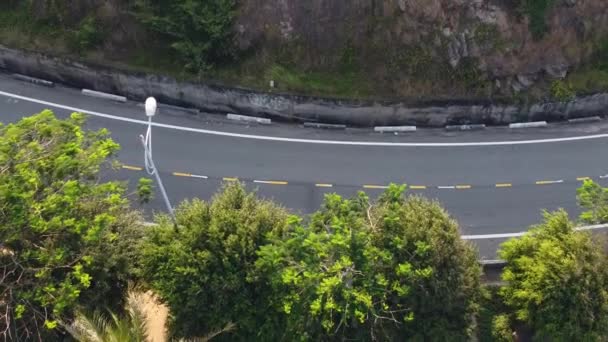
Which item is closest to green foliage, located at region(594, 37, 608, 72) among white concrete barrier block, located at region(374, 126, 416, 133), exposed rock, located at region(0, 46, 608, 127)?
exposed rock, located at region(0, 46, 608, 127)

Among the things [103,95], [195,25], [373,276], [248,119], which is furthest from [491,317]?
[103,95]

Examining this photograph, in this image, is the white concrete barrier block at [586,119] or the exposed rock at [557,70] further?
the white concrete barrier block at [586,119]

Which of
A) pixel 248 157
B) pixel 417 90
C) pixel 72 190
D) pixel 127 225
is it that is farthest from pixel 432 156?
pixel 72 190

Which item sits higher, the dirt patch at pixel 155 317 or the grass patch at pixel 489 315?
the grass patch at pixel 489 315

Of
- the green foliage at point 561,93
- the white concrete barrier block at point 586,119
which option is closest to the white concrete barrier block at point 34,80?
the green foliage at point 561,93

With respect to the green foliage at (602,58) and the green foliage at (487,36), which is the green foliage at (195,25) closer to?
the green foliage at (487,36)

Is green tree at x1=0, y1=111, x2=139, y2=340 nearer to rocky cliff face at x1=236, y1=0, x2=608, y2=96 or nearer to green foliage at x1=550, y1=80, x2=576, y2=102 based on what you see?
rocky cliff face at x1=236, y1=0, x2=608, y2=96

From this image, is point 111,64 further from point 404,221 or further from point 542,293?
point 542,293
